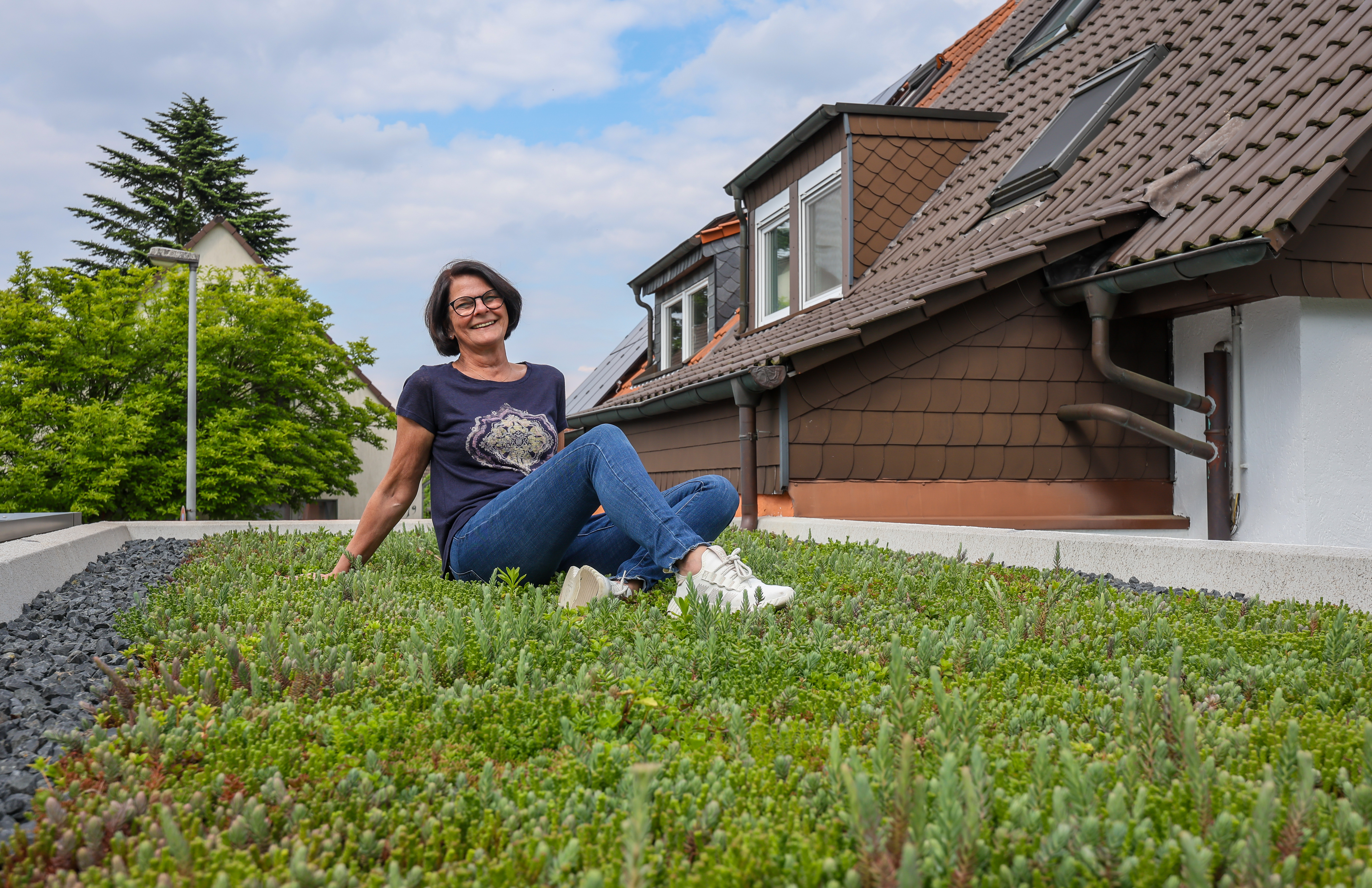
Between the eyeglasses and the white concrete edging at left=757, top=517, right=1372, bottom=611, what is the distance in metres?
2.41

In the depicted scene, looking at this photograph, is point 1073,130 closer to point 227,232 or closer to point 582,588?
point 582,588

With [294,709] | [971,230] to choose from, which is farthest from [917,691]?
[971,230]

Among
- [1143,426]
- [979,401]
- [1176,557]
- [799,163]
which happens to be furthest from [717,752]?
[799,163]

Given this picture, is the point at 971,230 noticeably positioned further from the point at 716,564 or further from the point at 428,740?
the point at 428,740

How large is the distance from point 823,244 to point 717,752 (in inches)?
337

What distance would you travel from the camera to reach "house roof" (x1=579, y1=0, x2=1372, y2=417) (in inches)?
238

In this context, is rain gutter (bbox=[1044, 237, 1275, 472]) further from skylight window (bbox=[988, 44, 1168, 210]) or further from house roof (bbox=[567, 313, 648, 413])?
house roof (bbox=[567, 313, 648, 413])

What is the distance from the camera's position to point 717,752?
1737mm

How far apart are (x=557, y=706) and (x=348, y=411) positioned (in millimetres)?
25743

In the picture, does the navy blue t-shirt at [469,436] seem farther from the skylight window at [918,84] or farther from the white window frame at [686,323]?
the skylight window at [918,84]

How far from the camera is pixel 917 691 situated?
211 cm

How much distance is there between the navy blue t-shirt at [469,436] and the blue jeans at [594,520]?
0.43 feet

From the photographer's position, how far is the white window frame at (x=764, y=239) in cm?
1033

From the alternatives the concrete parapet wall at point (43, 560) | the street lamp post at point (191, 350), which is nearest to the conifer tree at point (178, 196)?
the street lamp post at point (191, 350)
